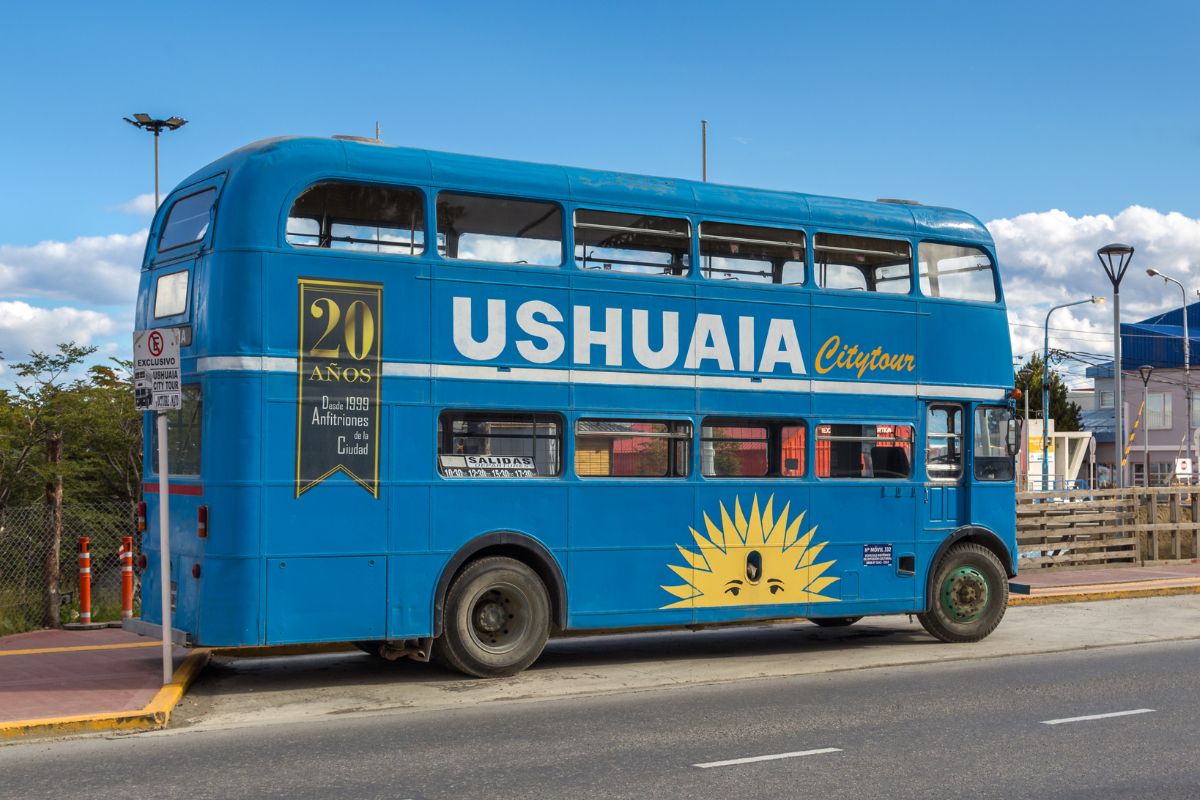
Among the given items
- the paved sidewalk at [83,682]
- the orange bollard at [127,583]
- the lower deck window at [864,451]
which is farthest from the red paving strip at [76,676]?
the lower deck window at [864,451]

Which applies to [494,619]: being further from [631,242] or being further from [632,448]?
[631,242]

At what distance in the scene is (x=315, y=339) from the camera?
1112 cm

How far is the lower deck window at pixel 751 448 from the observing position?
13156 mm

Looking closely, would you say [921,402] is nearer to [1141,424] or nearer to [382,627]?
[382,627]

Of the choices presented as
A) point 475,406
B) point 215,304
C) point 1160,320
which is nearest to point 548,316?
point 475,406

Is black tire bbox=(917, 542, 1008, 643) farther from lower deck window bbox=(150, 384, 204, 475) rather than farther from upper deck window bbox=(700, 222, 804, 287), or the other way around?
lower deck window bbox=(150, 384, 204, 475)

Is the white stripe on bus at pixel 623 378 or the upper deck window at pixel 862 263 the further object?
the upper deck window at pixel 862 263

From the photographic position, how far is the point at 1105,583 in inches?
816

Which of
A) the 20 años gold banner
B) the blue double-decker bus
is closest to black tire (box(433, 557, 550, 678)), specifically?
the blue double-decker bus

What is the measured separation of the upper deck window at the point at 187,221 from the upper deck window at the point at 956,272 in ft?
24.2

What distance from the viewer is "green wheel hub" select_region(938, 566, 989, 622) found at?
14586 millimetres

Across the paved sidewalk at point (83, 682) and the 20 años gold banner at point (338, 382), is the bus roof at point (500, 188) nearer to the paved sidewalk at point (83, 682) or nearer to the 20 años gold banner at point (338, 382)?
the 20 años gold banner at point (338, 382)

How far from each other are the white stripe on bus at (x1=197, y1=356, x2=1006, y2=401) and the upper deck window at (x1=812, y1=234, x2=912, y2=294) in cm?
103

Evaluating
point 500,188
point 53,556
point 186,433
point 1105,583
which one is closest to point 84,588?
point 53,556
